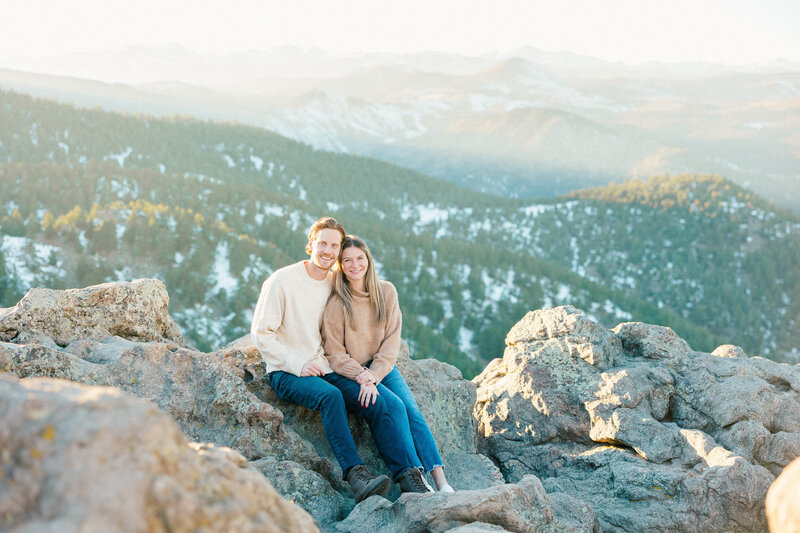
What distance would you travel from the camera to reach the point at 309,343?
17.8ft

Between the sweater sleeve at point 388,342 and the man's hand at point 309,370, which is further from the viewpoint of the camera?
the sweater sleeve at point 388,342

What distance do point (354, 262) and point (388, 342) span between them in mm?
914

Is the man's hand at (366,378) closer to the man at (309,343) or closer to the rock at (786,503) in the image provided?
the man at (309,343)

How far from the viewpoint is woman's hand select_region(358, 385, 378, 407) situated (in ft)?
16.4

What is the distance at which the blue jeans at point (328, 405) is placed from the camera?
4812mm

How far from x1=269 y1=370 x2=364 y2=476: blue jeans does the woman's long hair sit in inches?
30.3

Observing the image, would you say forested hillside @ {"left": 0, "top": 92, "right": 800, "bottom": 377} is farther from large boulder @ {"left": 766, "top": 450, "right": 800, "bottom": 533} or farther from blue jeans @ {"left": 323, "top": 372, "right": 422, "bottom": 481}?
large boulder @ {"left": 766, "top": 450, "right": 800, "bottom": 533}

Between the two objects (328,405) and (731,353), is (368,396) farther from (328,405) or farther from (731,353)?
(731,353)

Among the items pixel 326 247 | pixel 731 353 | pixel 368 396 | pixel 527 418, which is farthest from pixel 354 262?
pixel 731 353

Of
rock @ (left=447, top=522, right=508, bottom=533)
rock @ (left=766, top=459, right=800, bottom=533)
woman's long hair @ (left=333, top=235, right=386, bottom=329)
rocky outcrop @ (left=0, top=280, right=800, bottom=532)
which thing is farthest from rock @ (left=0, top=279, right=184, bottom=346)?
rock @ (left=766, top=459, right=800, bottom=533)

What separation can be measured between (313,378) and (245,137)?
79.3m

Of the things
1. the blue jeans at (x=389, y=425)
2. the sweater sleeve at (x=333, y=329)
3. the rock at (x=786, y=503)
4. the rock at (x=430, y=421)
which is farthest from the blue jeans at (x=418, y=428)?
the rock at (x=786, y=503)

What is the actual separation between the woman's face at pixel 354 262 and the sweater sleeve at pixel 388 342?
0.40 m

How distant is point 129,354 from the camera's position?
→ 5.20 m
